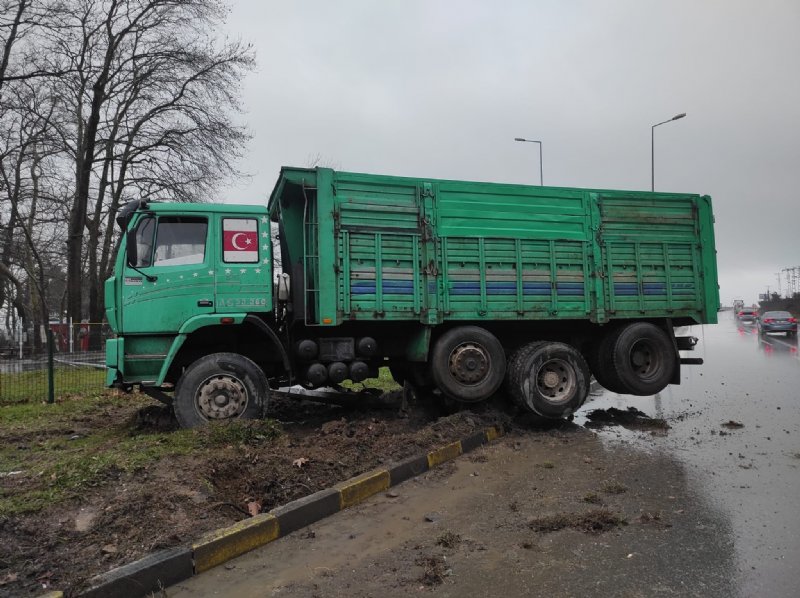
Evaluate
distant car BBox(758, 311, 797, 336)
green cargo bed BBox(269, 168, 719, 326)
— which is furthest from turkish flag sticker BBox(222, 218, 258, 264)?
distant car BBox(758, 311, 797, 336)

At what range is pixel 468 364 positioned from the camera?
→ 23.1 ft

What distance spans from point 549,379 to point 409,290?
233 centimetres

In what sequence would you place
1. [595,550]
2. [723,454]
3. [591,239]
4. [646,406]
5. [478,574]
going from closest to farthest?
[478,574] → [595,550] → [723,454] → [591,239] → [646,406]

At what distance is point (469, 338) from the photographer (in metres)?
7.10

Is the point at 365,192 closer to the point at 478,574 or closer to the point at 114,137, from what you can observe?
the point at 478,574

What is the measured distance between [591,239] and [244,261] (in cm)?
469

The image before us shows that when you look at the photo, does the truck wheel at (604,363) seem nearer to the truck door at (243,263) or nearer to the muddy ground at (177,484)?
the muddy ground at (177,484)

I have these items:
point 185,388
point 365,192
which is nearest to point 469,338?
point 365,192

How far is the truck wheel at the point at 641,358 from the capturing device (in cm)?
775

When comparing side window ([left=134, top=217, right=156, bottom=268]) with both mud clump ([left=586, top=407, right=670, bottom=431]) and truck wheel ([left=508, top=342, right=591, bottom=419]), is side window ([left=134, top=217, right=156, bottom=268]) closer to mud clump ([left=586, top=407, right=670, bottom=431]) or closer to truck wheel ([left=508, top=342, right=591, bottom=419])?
truck wheel ([left=508, top=342, right=591, bottom=419])

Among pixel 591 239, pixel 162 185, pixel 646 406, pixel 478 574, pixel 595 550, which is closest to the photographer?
pixel 478 574

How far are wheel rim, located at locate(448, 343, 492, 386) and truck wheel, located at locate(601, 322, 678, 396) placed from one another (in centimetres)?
202

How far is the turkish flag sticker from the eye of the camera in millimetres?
6605

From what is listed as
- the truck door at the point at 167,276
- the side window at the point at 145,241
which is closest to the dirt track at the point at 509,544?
the truck door at the point at 167,276
